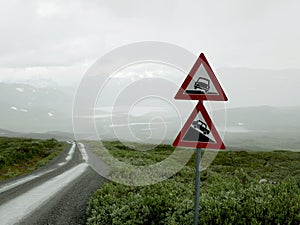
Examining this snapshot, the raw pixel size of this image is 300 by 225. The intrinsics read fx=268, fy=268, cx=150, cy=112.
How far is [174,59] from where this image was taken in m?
10.5

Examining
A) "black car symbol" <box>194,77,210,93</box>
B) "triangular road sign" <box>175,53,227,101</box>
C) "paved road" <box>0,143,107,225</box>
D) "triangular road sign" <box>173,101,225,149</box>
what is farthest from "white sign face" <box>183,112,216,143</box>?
"paved road" <box>0,143,107,225</box>

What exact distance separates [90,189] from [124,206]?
4641 millimetres

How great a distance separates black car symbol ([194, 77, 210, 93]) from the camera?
664 cm

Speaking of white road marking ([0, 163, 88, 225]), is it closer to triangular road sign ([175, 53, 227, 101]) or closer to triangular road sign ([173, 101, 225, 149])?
triangular road sign ([173, 101, 225, 149])

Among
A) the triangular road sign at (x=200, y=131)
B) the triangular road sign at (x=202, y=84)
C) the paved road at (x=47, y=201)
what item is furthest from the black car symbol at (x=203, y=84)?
the paved road at (x=47, y=201)

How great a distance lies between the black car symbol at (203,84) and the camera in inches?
262

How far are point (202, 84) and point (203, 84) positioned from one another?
3 centimetres

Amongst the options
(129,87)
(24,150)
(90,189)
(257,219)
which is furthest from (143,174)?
(24,150)

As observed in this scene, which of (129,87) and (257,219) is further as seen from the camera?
(129,87)

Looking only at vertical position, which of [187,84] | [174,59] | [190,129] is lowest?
[190,129]

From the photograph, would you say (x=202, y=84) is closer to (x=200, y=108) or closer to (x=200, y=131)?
(x=200, y=108)

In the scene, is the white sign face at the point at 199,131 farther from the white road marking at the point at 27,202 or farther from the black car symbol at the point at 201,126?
the white road marking at the point at 27,202

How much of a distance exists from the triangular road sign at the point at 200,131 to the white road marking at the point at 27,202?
21.6 feet

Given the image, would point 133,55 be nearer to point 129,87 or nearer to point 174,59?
point 129,87
